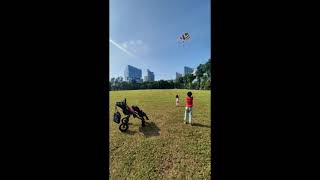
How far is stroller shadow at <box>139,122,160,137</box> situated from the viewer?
247 inches

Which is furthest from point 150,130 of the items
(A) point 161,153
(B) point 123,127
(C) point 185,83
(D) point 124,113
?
(C) point 185,83

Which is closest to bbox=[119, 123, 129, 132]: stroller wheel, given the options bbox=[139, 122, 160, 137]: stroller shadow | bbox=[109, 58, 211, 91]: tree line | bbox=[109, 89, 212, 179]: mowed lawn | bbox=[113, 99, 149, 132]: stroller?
bbox=[113, 99, 149, 132]: stroller

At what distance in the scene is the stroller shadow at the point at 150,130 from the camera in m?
6.27

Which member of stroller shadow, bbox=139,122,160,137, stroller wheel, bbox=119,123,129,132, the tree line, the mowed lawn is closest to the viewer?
the mowed lawn

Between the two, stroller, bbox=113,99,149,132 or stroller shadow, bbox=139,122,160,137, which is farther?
stroller, bbox=113,99,149,132

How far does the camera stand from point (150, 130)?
6.73 m

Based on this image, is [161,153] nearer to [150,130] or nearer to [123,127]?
[150,130]

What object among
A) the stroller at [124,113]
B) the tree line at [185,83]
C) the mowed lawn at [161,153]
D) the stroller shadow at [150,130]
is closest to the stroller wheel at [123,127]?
the stroller at [124,113]

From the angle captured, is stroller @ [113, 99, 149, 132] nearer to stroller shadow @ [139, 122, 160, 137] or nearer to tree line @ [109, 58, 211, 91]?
stroller shadow @ [139, 122, 160, 137]

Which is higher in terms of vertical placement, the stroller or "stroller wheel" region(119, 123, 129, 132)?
the stroller

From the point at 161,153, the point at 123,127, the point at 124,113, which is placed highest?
the point at 124,113

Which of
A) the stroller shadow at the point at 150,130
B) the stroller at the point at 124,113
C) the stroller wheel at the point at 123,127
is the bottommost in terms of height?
the stroller shadow at the point at 150,130

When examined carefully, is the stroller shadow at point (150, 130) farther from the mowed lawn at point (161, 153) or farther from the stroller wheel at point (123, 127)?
the stroller wheel at point (123, 127)
